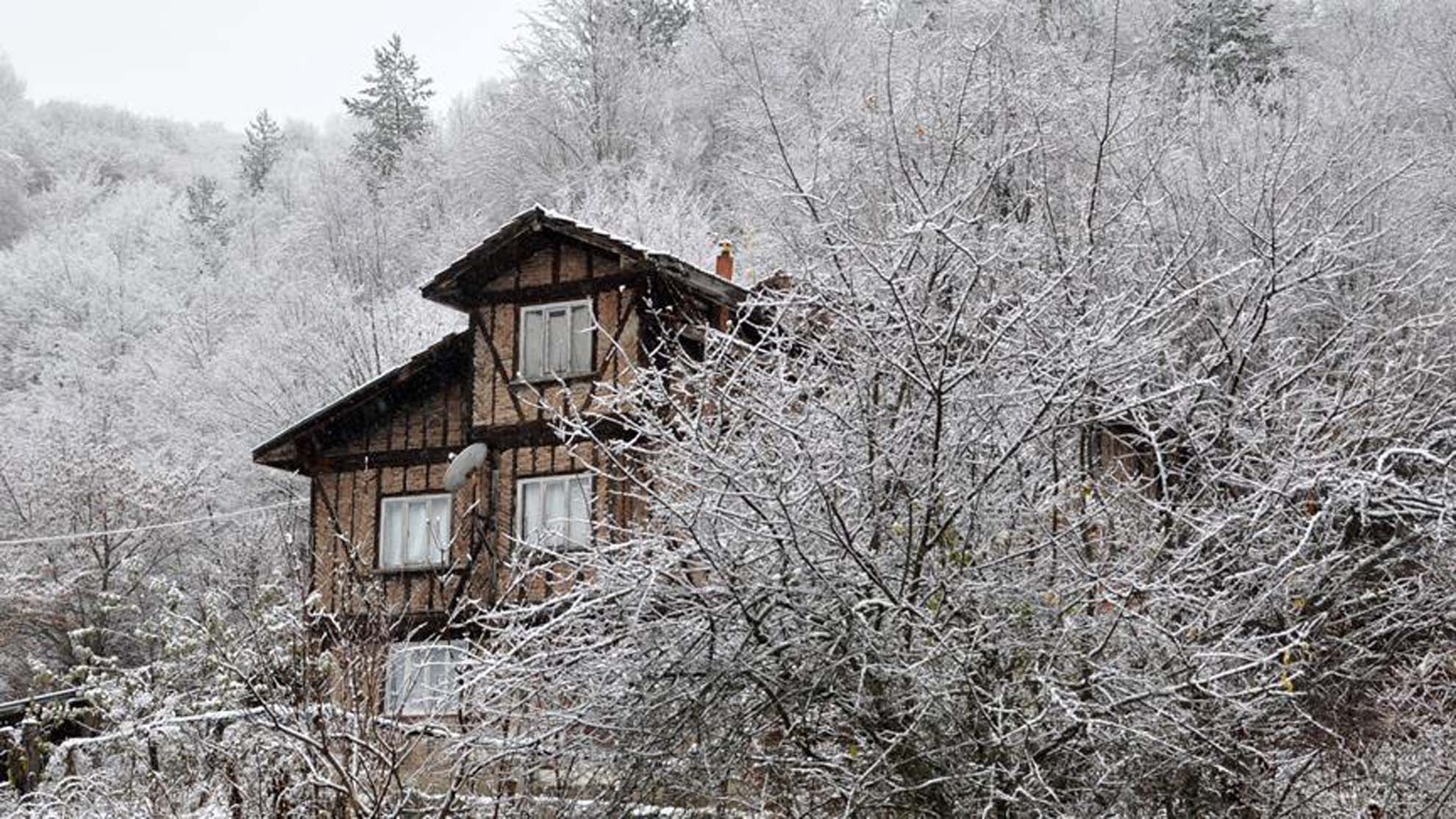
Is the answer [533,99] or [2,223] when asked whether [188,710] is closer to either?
[533,99]

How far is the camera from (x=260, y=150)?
6272 centimetres

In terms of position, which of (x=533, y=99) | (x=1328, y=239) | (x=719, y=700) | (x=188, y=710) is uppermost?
(x=533, y=99)

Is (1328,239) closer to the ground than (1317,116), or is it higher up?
closer to the ground

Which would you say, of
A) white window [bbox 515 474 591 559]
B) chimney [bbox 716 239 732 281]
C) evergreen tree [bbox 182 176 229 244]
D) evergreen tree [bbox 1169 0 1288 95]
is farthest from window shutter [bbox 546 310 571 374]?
evergreen tree [bbox 182 176 229 244]

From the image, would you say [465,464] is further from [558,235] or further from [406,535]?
[558,235]

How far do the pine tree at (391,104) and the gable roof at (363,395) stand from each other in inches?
1175

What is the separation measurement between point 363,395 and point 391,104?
3337cm

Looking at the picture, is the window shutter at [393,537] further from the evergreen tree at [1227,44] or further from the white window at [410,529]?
the evergreen tree at [1227,44]

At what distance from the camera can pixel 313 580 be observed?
17.8m

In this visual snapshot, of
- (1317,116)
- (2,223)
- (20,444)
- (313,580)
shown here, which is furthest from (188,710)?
(2,223)

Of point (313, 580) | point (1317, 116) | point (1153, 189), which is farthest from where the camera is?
point (1317, 116)

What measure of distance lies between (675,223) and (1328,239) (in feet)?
81.3

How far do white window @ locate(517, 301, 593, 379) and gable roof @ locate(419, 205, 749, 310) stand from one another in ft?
2.48

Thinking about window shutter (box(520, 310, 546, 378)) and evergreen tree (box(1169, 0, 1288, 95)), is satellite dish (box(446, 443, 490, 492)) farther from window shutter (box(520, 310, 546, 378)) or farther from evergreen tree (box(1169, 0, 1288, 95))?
evergreen tree (box(1169, 0, 1288, 95))
